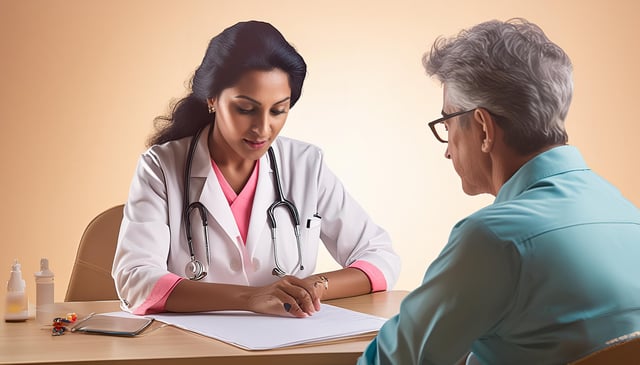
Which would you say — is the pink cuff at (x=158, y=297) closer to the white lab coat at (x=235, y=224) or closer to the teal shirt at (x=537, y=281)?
the white lab coat at (x=235, y=224)

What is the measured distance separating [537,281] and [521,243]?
0.19ft

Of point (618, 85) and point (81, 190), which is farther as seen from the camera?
point (618, 85)

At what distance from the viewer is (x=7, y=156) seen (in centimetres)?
398

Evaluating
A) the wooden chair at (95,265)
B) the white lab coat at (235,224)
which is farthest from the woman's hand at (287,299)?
the wooden chair at (95,265)

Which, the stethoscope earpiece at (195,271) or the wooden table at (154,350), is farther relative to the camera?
the stethoscope earpiece at (195,271)

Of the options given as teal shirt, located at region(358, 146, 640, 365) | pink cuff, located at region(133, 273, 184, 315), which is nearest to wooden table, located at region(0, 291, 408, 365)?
pink cuff, located at region(133, 273, 184, 315)

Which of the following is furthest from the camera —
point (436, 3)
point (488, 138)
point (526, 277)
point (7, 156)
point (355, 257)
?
point (436, 3)

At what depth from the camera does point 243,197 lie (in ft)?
7.30

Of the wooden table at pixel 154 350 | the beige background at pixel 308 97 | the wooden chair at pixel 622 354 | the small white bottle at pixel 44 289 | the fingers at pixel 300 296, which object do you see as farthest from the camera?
the beige background at pixel 308 97

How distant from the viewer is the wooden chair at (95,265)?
2.48 meters

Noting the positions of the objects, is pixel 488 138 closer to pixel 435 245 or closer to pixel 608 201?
pixel 608 201

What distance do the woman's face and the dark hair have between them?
3 centimetres

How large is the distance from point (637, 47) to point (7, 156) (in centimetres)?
342

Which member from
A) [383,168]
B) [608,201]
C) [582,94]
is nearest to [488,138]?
[608,201]
